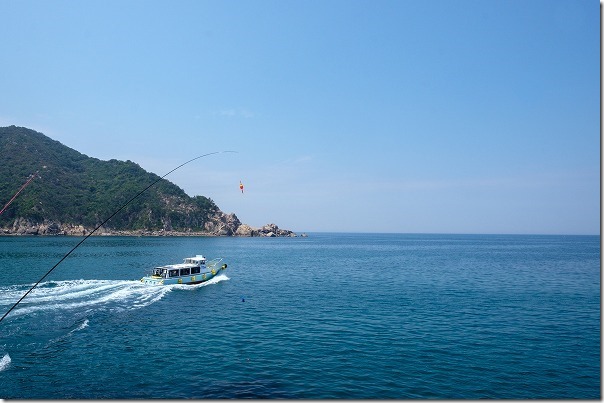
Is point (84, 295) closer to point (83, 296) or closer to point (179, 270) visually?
point (83, 296)

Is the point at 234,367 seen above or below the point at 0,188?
below

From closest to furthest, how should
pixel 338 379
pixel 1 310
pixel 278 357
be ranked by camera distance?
pixel 338 379 → pixel 278 357 → pixel 1 310

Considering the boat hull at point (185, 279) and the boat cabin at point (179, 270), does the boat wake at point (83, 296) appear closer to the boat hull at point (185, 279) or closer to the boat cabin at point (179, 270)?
the boat hull at point (185, 279)

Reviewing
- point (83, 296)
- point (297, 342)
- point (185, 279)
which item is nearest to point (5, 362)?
point (297, 342)

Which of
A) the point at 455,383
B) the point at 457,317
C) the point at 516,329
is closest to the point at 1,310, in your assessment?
the point at 455,383

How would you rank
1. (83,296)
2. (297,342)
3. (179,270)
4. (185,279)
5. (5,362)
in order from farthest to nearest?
1. (185,279)
2. (179,270)
3. (83,296)
4. (297,342)
5. (5,362)

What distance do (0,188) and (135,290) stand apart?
17723 centimetres

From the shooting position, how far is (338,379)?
22.8 metres

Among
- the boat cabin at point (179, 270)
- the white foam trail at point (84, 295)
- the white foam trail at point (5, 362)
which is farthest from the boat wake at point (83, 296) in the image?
the white foam trail at point (5, 362)

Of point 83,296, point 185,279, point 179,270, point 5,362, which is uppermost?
point 179,270

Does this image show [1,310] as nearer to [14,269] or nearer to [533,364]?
[14,269]

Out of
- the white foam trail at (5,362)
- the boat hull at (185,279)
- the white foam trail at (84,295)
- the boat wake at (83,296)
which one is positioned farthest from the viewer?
the boat hull at (185,279)

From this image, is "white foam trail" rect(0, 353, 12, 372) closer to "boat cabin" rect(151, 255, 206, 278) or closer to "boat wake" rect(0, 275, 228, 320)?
"boat wake" rect(0, 275, 228, 320)

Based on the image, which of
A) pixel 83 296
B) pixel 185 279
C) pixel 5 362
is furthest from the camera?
pixel 185 279
